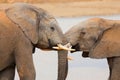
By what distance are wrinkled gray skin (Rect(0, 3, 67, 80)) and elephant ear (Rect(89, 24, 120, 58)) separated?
0.59 feet

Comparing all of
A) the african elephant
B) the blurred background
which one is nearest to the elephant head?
the african elephant

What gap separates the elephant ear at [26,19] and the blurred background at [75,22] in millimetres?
685

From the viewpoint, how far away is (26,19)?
5.41ft

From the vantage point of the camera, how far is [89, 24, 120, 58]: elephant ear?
1.82m

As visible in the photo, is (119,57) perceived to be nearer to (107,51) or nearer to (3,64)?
(107,51)

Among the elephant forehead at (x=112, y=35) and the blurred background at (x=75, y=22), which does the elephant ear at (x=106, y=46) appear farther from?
the blurred background at (x=75, y=22)

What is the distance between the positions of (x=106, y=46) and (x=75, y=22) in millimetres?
555

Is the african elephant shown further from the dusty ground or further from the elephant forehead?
the dusty ground

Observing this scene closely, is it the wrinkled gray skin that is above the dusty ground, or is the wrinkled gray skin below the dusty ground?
above

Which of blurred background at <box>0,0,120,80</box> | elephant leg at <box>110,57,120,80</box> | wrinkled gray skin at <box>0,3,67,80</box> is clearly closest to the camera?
wrinkled gray skin at <box>0,3,67,80</box>

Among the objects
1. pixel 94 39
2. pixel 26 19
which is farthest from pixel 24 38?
pixel 94 39

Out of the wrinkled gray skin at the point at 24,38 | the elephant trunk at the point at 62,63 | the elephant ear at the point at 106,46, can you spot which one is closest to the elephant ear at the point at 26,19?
the wrinkled gray skin at the point at 24,38

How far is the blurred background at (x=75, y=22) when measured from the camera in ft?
7.82

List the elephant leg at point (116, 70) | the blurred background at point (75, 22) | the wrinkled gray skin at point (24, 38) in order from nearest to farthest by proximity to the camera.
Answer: the wrinkled gray skin at point (24, 38)
the elephant leg at point (116, 70)
the blurred background at point (75, 22)
